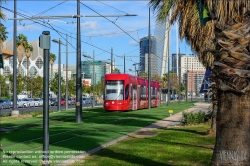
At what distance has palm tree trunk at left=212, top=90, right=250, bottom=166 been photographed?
7.12 meters

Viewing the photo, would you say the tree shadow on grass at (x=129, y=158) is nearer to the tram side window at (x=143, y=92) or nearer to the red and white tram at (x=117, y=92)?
the red and white tram at (x=117, y=92)

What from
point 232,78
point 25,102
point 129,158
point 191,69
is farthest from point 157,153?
point 191,69

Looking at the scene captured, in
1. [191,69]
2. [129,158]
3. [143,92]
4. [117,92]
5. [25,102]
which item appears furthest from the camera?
[191,69]

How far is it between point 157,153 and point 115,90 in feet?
82.6

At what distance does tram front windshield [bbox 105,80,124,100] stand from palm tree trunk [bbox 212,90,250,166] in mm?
30089

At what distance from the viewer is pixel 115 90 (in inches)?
1474

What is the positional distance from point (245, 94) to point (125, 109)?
31004mm

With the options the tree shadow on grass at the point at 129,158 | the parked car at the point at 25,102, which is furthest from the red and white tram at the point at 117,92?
the parked car at the point at 25,102

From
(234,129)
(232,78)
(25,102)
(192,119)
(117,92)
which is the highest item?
(117,92)

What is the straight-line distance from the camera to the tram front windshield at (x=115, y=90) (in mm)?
37344

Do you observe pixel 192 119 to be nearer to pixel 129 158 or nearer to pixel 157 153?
pixel 157 153

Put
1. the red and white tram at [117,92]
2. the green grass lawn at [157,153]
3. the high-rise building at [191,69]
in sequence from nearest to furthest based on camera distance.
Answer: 1. the green grass lawn at [157,153]
2. the red and white tram at [117,92]
3. the high-rise building at [191,69]

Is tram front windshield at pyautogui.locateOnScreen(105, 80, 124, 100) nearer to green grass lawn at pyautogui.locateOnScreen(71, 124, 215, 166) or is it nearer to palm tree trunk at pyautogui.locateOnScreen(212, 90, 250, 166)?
green grass lawn at pyautogui.locateOnScreen(71, 124, 215, 166)

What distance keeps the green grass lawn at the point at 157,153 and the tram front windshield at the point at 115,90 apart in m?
20.7
